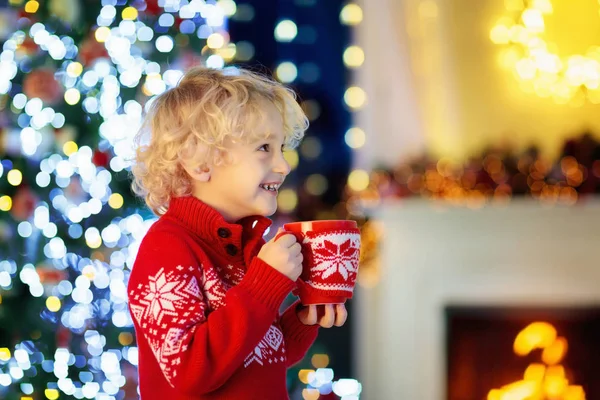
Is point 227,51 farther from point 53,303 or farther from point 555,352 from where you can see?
point 555,352

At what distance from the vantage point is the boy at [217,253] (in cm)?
91

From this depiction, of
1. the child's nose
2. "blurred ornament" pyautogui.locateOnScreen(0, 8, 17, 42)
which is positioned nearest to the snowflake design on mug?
the child's nose

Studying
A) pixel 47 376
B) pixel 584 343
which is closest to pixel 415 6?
pixel 584 343

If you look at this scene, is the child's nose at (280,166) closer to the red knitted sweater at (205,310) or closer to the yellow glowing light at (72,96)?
the red knitted sweater at (205,310)

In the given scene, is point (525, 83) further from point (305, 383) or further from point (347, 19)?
point (305, 383)

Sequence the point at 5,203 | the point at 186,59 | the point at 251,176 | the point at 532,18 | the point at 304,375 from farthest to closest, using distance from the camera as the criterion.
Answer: the point at 532,18, the point at 304,375, the point at 5,203, the point at 186,59, the point at 251,176

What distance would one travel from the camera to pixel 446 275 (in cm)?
298

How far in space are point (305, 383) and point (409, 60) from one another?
4.61 feet

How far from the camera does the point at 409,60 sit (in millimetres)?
3127

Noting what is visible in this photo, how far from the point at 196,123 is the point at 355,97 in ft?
6.92

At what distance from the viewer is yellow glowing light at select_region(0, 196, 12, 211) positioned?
7.84ft

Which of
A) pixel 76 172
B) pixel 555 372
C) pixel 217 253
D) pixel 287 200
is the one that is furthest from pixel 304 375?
pixel 217 253

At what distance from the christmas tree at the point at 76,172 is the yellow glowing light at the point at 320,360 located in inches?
32.8

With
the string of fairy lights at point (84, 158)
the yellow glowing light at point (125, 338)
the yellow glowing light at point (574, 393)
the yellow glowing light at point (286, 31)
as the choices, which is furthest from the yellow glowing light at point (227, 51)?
the yellow glowing light at point (574, 393)
